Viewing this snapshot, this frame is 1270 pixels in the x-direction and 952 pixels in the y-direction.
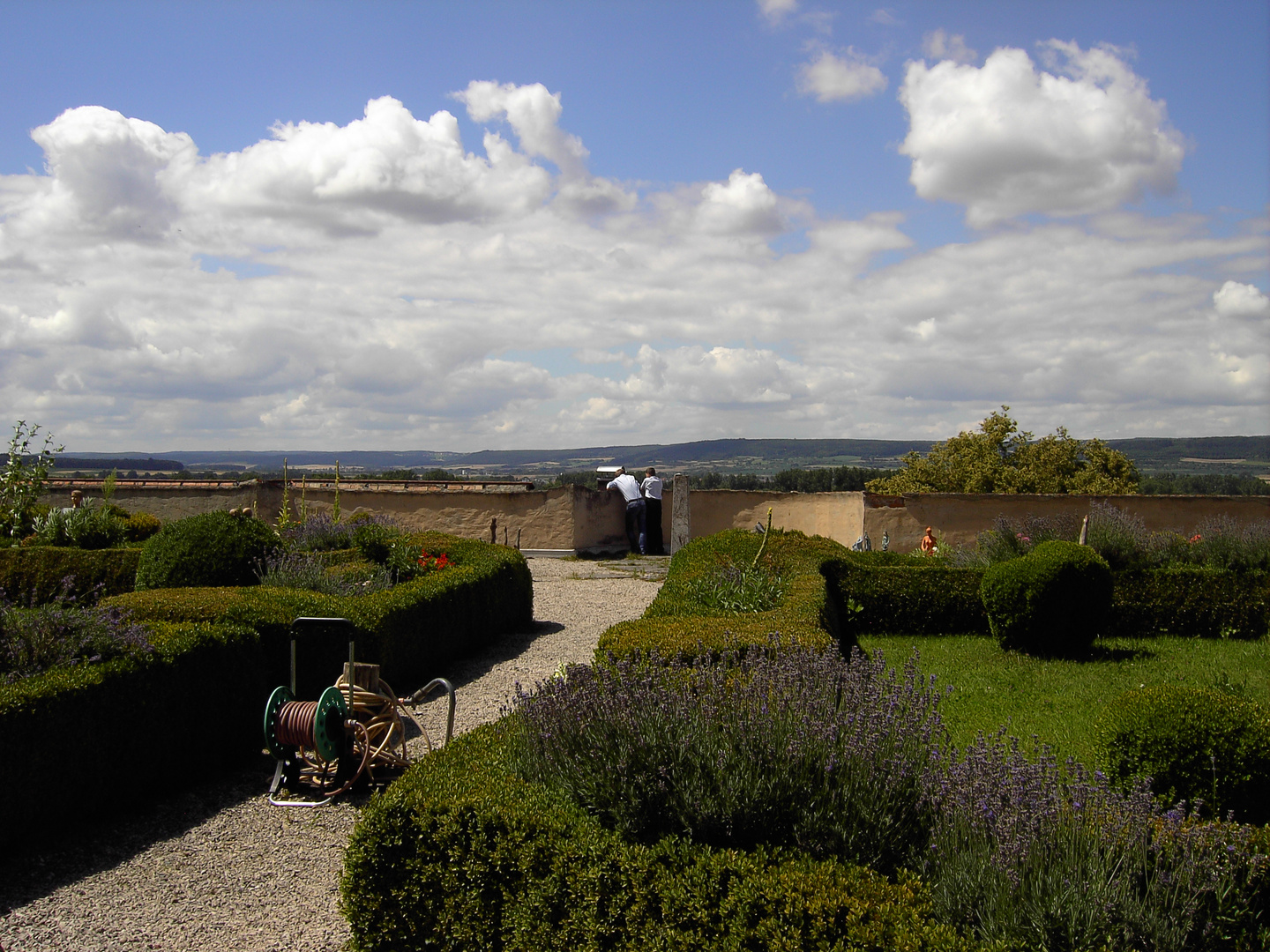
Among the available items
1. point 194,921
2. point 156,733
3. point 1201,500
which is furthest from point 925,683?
point 1201,500

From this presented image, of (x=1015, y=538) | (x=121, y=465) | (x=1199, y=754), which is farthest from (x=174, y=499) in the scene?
(x=121, y=465)

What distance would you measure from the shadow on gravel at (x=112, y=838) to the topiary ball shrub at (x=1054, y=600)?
667 centimetres

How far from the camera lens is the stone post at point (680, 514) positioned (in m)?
17.0

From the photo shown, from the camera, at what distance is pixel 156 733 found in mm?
4820

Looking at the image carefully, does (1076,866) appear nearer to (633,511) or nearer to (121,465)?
(633,511)

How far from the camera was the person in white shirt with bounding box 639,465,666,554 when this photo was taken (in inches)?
739

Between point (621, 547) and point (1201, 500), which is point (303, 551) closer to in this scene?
point (621, 547)

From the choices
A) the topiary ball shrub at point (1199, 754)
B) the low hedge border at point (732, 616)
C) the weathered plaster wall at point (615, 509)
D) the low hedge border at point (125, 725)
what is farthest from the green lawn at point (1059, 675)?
the weathered plaster wall at point (615, 509)

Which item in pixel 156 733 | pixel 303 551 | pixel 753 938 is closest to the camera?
pixel 753 938

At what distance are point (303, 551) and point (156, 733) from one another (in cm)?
545

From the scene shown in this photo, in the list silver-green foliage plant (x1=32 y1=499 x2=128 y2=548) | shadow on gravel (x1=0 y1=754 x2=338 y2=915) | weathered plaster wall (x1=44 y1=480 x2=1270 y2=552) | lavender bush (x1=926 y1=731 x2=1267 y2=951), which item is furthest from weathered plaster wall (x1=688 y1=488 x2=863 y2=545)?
lavender bush (x1=926 y1=731 x2=1267 y2=951)

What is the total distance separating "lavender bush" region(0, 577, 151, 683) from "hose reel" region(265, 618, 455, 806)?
0.94 m

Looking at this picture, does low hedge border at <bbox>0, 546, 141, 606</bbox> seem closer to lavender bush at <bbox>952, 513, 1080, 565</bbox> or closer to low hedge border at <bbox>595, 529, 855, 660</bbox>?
low hedge border at <bbox>595, 529, 855, 660</bbox>

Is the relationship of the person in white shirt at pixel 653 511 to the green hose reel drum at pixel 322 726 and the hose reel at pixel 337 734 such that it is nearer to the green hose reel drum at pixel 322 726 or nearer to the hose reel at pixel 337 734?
the hose reel at pixel 337 734
